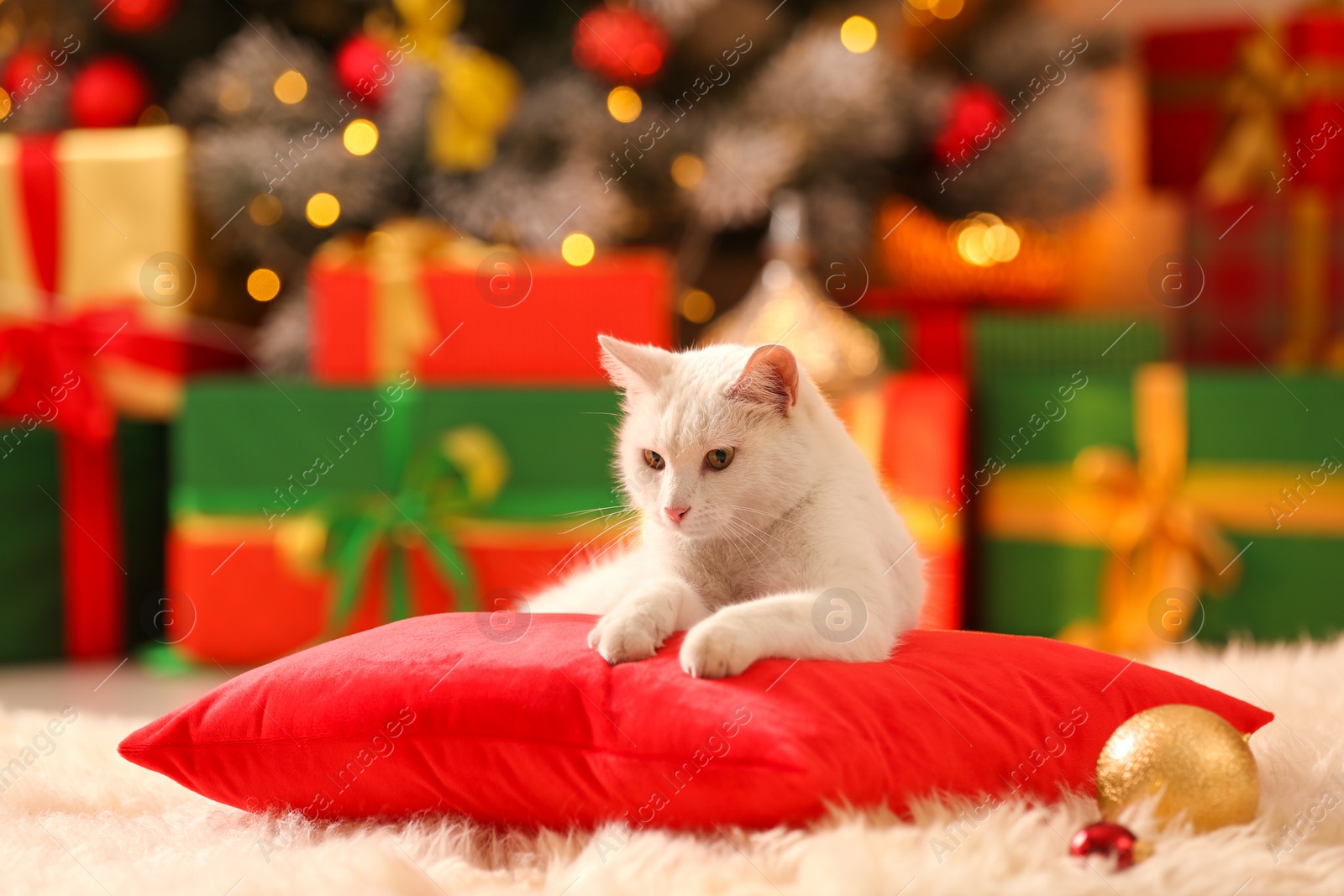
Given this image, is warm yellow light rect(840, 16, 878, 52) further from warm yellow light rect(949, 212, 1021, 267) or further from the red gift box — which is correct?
the red gift box

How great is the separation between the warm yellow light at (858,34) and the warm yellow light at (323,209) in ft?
2.66

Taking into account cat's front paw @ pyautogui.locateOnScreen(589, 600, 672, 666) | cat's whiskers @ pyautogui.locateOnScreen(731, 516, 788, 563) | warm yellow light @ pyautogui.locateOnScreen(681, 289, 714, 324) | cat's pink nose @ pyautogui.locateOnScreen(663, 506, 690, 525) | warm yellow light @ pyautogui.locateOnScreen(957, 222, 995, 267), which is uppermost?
warm yellow light @ pyautogui.locateOnScreen(957, 222, 995, 267)

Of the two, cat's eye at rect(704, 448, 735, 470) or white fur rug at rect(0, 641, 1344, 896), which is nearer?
white fur rug at rect(0, 641, 1344, 896)

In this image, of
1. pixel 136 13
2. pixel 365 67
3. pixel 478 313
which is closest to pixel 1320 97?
Result: pixel 478 313

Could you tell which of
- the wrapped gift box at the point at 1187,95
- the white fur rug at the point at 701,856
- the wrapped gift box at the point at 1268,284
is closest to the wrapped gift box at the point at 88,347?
the white fur rug at the point at 701,856

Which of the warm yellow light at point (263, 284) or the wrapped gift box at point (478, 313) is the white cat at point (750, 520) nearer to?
the wrapped gift box at point (478, 313)

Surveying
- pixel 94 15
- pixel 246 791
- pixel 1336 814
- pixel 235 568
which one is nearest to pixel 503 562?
pixel 235 568

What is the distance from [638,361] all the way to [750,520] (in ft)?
A: 0.48

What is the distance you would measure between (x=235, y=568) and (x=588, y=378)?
556 mm

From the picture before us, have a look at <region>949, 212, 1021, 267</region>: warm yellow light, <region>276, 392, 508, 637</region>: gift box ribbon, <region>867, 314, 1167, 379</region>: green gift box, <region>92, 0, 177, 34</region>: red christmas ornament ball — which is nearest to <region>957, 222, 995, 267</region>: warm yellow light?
<region>949, 212, 1021, 267</region>: warm yellow light

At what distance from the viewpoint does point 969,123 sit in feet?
5.41

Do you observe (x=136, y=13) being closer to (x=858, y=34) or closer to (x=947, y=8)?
(x=858, y=34)

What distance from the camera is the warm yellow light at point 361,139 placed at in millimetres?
1704

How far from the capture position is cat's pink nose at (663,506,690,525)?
77 centimetres
